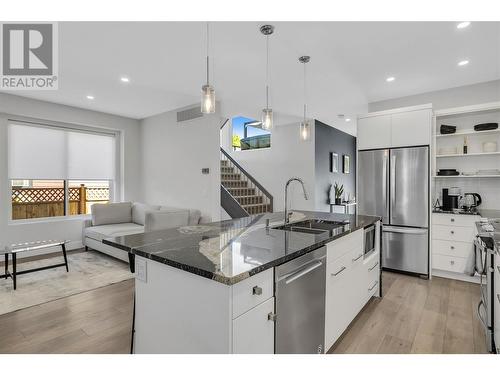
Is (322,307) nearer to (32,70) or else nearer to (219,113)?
(219,113)

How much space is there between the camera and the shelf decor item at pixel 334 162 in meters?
6.99

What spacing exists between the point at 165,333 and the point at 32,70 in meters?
3.89

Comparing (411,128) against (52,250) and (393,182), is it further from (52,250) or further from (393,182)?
(52,250)

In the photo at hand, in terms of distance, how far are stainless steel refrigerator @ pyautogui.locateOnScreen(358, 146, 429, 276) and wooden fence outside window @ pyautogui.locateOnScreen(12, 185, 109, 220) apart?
5327 millimetres

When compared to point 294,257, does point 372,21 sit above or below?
above

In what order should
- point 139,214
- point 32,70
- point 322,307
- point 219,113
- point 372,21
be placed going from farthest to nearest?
point 139,214 < point 219,113 < point 32,70 < point 372,21 < point 322,307

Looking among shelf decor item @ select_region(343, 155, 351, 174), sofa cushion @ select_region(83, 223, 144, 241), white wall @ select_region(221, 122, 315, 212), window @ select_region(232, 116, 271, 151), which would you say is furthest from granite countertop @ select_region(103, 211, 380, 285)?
shelf decor item @ select_region(343, 155, 351, 174)

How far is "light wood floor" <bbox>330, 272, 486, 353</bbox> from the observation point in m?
2.16

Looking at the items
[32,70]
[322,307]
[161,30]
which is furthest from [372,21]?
[32,70]

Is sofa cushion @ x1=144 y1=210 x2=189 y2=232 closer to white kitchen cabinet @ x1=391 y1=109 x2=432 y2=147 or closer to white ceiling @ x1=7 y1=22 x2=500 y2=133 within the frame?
white ceiling @ x1=7 y1=22 x2=500 y2=133

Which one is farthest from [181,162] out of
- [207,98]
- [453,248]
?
[453,248]
